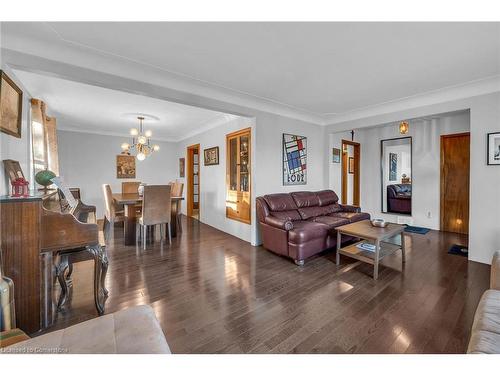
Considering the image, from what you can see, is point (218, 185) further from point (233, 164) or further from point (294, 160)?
point (294, 160)

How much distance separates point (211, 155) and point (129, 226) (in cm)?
233

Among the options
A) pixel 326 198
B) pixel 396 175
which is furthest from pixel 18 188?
pixel 396 175

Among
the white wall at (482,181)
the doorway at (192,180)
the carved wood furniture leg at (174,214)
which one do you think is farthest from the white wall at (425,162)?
the doorway at (192,180)

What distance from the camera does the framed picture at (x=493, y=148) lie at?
2830 millimetres

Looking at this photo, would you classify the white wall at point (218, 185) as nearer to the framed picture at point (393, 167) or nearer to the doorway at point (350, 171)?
the doorway at point (350, 171)

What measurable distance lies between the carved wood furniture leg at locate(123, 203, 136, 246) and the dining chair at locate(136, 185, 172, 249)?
13cm

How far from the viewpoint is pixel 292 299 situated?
213 centimetres

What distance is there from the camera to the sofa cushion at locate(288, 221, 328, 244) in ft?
9.54

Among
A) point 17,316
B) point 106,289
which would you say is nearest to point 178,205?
point 106,289

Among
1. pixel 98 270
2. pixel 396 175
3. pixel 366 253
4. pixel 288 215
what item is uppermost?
pixel 396 175

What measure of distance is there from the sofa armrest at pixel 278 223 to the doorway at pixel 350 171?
2.93 metres

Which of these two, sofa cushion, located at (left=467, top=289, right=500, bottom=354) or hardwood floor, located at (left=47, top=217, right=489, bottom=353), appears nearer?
sofa cushion, located at (left=467, top=289, right=500, bottom=354)

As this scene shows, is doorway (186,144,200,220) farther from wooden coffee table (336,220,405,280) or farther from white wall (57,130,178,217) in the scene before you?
wooden coffee table (336,220,405,280)

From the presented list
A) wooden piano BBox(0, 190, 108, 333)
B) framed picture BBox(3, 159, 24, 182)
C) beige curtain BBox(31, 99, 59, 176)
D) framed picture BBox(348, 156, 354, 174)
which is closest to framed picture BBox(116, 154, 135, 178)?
beige curtain BBox(31, 99, 59, 176)
